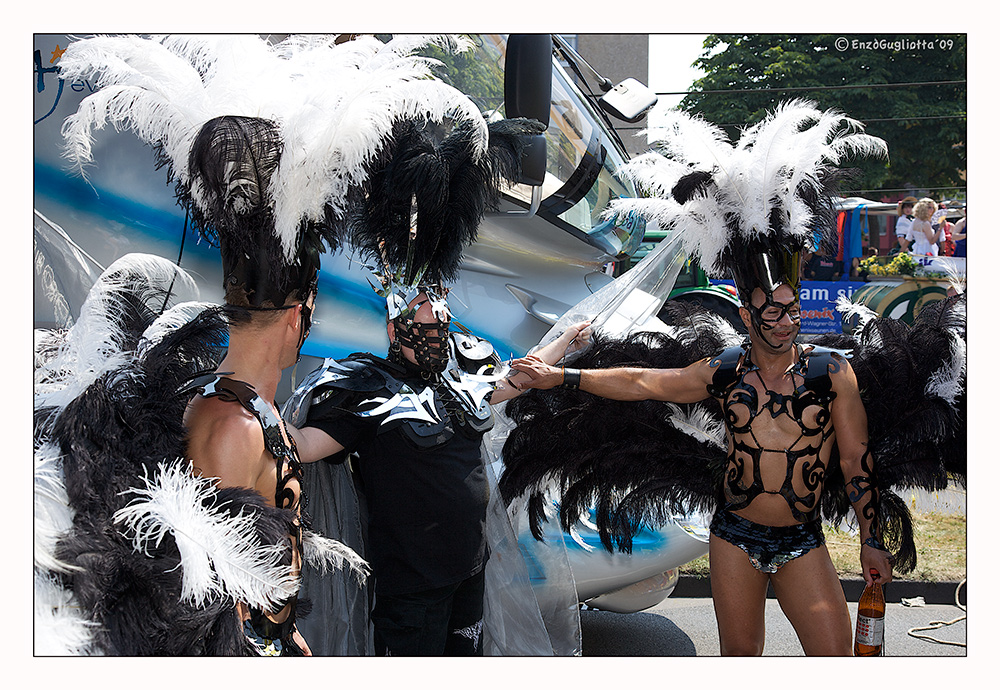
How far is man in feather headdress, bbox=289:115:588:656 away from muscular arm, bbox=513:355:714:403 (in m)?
0.30

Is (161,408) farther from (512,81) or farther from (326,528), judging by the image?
(512,81)

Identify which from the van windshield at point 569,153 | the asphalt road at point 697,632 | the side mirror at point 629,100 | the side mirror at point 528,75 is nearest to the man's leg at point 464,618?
the asphalt road at point 697,632

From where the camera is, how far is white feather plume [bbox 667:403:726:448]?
2949 millimetres

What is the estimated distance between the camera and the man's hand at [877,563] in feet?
8.14

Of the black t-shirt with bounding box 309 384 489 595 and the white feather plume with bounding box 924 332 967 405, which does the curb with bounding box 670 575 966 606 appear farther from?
the black t-shirt with bounding box 309 384 489 595

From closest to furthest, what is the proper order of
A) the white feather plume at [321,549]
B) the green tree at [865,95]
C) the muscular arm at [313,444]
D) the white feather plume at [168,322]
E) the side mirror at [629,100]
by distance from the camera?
the white feather plume at [168,322] < the white feather plume at [321,549] < the muscular arm at [313,444] < the side mirror at [629,100] < the green tree at [865,95]

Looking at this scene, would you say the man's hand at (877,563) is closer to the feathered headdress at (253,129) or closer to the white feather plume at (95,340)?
the feathered headdress at (253,129)

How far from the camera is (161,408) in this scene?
191cm

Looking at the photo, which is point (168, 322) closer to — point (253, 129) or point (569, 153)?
point (253, 129)

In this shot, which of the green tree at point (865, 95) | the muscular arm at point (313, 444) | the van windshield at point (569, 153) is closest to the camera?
the muscular arm at point (313, 444)

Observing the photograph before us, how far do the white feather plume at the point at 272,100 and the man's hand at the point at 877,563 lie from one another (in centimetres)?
203

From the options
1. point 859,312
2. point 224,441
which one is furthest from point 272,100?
point 859,312

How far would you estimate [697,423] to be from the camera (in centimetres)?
299

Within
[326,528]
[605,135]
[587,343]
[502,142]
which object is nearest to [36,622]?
[326,528]
